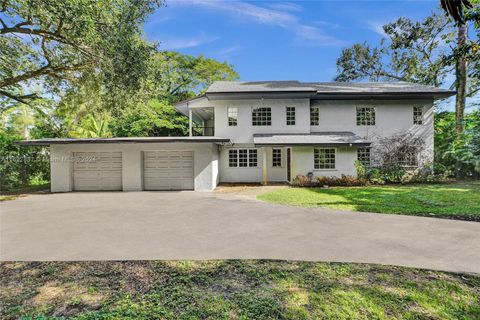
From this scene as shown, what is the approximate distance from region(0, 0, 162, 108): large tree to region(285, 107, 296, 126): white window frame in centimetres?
969

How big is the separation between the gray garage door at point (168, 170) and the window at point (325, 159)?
8.26 m

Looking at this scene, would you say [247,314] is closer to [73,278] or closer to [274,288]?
[274,288]

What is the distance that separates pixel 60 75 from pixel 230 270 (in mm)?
15442

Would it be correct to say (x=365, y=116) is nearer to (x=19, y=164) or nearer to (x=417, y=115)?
(x=417, y=115)

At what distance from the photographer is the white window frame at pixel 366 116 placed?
17.8m

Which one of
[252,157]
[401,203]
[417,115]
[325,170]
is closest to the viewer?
[401,203]

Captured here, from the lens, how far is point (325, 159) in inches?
628

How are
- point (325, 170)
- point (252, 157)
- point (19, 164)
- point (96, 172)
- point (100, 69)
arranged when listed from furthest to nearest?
point (252, 157), point (19, 164), point (325, 170), point (96, 172), point (100, 69)

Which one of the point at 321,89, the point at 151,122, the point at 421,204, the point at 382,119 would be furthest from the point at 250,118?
the point at 151,122

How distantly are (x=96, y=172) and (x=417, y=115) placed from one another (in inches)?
887

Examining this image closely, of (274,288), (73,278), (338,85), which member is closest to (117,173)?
(73,278)

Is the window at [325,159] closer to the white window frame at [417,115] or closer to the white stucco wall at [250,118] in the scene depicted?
the white stucco wall at [250,118]

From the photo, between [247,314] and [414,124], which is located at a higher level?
[414,124]

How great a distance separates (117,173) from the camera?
14.4m
